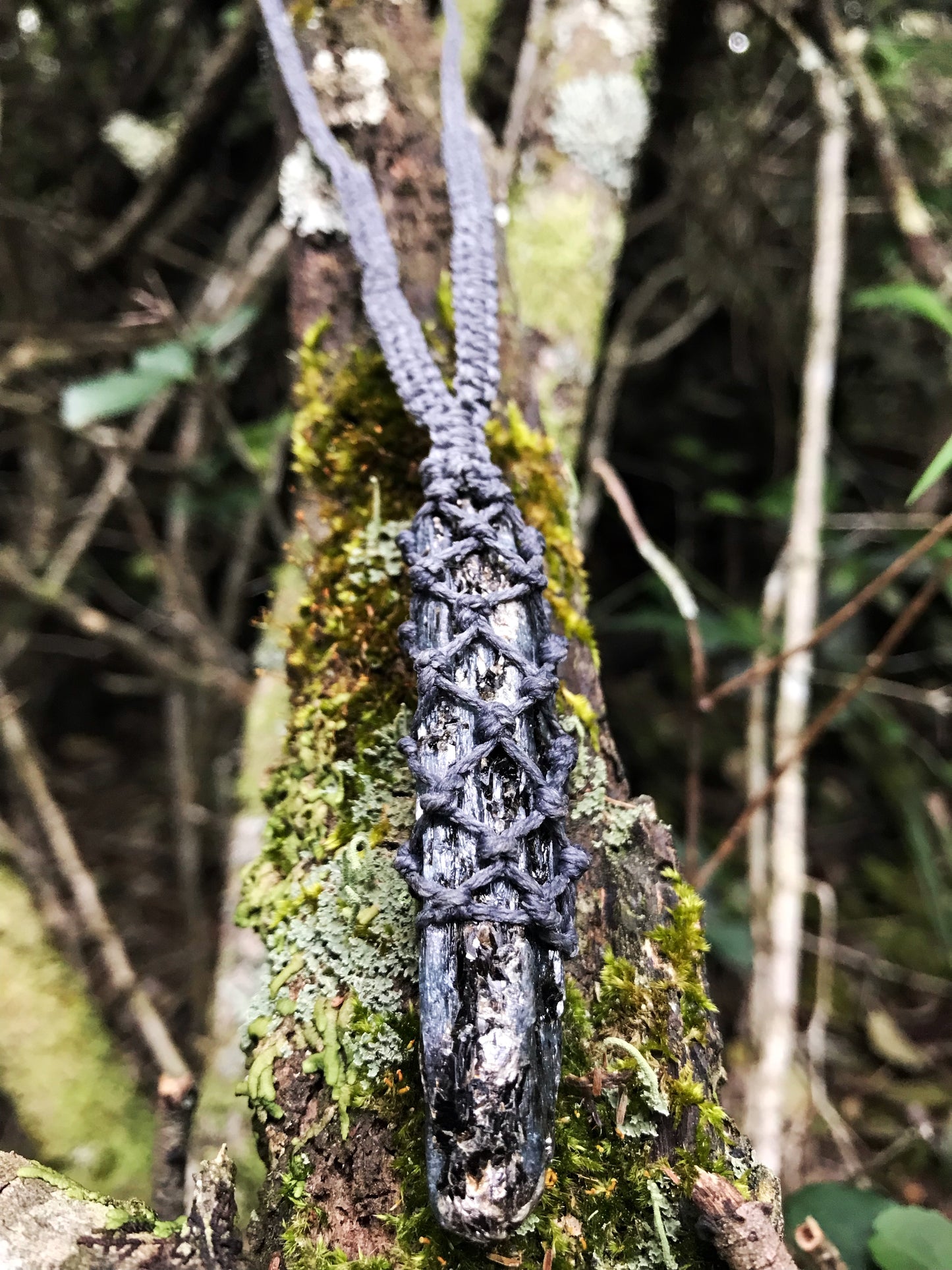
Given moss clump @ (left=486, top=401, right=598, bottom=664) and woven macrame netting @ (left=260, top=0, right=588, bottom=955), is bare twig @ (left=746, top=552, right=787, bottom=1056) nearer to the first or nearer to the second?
moss clump @ (left=486, top=401, right=598, bottom=664)

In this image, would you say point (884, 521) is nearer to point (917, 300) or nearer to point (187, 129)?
point (917, 300)

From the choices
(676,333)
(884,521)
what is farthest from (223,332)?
(884,521)

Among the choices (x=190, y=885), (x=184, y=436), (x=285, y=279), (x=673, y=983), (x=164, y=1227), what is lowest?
(x=190, y=885)

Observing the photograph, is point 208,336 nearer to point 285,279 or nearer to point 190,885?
point 285,279

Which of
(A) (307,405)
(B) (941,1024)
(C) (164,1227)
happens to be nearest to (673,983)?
(C) (164,1227)

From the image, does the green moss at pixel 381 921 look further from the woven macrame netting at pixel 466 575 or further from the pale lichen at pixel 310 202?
the pale lichen at pixel 310 202
